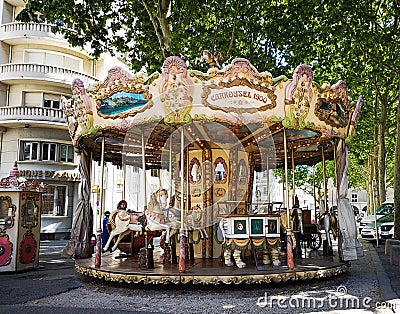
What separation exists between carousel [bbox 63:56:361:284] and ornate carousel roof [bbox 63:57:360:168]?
0.9 inches

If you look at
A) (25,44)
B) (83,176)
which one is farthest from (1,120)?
(83,176)

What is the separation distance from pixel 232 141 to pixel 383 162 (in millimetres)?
13698

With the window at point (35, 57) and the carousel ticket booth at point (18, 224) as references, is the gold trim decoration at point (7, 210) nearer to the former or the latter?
the carousel ticket booth at point (18, 224)

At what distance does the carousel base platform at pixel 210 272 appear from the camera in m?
8.05

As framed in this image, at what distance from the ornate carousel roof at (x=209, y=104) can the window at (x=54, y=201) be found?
15.2m

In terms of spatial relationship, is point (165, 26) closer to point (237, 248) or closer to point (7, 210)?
point (7, 210)

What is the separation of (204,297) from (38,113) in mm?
19789

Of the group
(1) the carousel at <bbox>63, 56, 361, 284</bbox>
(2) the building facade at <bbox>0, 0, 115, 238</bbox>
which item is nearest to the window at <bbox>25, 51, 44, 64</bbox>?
(2) the building facade at <bbox>0, 0, 115, 238</bbox>

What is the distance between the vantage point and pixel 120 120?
952 centimetres

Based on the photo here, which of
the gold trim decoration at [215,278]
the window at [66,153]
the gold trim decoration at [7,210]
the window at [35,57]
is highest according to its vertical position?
the window at [35,57]

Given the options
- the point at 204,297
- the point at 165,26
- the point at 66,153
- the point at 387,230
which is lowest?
the point at 204,297

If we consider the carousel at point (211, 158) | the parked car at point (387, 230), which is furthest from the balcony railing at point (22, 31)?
the parked car at point (387, 230)

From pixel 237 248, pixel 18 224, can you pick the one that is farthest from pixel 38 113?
pixel 237 248

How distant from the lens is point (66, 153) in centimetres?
2536
